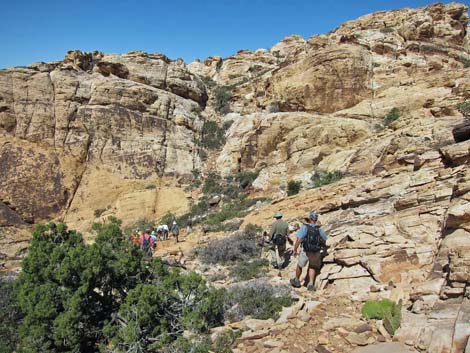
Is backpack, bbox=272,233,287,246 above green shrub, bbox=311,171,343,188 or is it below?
below

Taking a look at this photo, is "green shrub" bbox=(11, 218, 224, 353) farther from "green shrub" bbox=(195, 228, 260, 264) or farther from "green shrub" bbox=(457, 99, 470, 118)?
"green shrub" bbox=(457, 99, 470, 118)

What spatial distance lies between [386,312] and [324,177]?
11.9 metres

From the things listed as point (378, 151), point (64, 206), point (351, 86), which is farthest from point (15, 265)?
point (351, 86)

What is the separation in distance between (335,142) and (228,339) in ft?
50.5

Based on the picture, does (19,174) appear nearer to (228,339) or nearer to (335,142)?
(335,142)

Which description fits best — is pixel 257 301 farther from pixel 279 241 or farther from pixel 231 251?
pixel 231 251

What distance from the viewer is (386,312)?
4984mm

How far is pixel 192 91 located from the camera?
97.0 feet

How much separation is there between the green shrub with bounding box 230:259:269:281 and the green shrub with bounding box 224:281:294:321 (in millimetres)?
1235

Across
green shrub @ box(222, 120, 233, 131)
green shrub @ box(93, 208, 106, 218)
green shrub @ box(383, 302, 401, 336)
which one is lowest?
green shrub @ box(383, 302, 401, 336)

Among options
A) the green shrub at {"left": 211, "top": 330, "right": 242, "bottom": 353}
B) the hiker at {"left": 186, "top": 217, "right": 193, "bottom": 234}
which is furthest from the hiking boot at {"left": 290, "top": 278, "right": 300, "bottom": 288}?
the hiker at {"left": 186, "top": 217, "right": 193, "bottom": 234}

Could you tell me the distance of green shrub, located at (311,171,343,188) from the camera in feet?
48.9

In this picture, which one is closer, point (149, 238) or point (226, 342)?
point (226, 342)

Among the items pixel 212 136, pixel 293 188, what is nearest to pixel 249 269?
pixel 293 188
